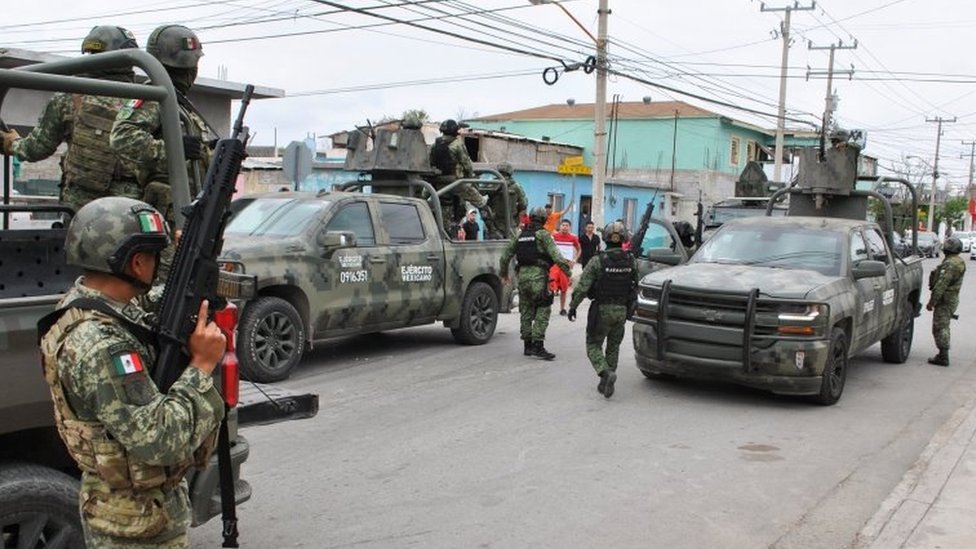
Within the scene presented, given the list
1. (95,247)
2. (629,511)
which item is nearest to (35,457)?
(95,247)

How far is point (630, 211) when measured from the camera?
1444 inches

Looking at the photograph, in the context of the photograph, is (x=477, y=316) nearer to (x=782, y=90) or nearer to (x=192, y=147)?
(x=192, y=147)

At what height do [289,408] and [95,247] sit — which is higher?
[95,247]

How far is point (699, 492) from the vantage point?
18.2 feet

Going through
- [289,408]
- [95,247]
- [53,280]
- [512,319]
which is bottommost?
[512,319]

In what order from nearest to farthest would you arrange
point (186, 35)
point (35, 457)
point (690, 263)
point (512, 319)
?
point (35, 457) → point (186, 35) → point (690, 263) → point (512, 319)

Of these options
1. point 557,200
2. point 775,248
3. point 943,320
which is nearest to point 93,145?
point 775,248

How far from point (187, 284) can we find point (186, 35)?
230cm

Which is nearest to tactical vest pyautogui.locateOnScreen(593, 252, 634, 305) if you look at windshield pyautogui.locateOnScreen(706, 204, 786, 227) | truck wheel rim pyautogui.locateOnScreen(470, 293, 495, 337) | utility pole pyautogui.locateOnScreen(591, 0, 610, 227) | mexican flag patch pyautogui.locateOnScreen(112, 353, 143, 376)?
truck wheel rim pyautogui.locateOnScreen(470, 293, 495, 337)

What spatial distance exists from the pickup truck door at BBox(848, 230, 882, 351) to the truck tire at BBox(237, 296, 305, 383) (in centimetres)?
533

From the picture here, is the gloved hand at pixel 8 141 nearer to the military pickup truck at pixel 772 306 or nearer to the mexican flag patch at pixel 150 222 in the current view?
the mexican flag patch at pixel 150 222

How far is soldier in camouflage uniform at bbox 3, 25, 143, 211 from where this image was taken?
437 cm

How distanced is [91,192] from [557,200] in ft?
90.8

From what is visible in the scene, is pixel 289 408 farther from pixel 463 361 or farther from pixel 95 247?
pixel 463 361
